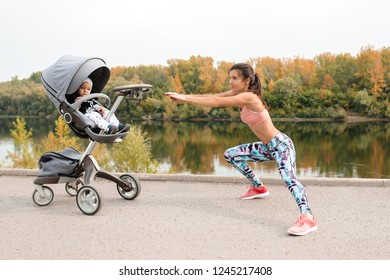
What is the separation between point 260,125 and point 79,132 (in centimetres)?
193

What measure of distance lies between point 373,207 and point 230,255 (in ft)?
7.25

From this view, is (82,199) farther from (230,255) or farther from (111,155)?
(111,155)

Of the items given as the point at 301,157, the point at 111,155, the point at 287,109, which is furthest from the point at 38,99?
the point at 111,155

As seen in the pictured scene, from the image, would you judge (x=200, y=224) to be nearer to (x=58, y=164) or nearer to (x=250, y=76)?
(x=250, y=76)

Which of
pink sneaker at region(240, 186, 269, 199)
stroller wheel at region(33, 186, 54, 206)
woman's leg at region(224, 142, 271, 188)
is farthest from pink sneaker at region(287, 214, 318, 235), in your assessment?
stroller wheel at region(33, 186, 54, 206)

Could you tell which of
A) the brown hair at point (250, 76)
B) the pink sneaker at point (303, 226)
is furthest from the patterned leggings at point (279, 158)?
the brown hair at point (250, 76)

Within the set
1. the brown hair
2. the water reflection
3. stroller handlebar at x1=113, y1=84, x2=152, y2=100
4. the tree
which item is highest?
the brown hair

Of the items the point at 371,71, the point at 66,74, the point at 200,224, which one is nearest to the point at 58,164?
the point at 66,74

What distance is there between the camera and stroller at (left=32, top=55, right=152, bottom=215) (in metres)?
5.26

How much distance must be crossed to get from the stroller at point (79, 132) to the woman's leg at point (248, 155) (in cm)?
116

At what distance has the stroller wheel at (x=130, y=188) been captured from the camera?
587 cm

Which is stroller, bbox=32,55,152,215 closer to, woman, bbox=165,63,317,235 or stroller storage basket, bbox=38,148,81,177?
stroller storage basket, bbox=38,148,81,177

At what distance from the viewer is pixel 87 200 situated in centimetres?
534

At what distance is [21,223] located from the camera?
199 inches
